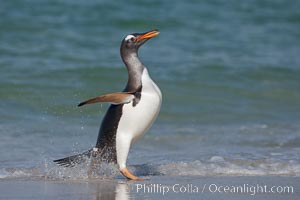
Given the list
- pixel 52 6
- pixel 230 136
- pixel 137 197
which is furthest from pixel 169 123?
pixel 52 6

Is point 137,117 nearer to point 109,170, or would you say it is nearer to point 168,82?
A: point 109,170

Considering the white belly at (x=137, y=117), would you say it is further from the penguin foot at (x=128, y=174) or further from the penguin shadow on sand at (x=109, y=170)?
the penguin shadow on sand at (x=109, y=170)

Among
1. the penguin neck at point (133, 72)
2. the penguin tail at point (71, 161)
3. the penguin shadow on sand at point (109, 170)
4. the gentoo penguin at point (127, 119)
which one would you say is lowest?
the penguin shadow on sand at point (109, 170)

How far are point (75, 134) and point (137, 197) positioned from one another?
3224 mm

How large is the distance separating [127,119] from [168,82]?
16.9ft

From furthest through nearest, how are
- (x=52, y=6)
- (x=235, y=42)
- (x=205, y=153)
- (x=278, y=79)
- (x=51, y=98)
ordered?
(x=52, y=6) → (x=235, y=42) → (x=278, y=79) → (x=51, y=98) → (x=205, y=153)

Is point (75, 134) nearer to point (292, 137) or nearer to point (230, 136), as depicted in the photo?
point (230, 136)

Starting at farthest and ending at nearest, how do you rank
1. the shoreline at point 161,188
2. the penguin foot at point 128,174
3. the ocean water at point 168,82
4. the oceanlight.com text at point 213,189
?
the ocean water at point 168,82 → the penguin foot at point 128,174 → the oceanlight.com text at point 213,189 → the shoreline at point 161,188

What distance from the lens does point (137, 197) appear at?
18.6 feet

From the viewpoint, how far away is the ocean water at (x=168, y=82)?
7750 mm

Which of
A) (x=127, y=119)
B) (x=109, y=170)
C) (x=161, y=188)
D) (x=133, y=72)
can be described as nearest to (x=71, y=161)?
(x=109, y=170)

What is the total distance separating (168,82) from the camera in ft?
38.9

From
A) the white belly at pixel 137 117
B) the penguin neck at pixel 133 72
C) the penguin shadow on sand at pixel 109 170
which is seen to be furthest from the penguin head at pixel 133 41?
the penguin shadow on sand at pixel 109 170

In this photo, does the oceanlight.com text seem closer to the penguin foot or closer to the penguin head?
the penguin foot
